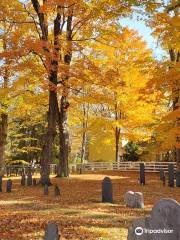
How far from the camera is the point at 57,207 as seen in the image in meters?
12.9

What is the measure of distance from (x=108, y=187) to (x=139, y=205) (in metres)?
1.76

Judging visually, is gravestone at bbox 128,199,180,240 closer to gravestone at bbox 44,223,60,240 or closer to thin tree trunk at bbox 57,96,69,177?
gravestone at bbox 44,223,60,240

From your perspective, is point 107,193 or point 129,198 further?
point 107,193

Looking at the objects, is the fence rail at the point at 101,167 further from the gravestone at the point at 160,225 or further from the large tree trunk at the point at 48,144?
the gravestone at the point at 160,225

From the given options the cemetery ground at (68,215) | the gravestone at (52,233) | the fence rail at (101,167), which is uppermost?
the fence rail at (101,167)

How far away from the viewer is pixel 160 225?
22.0ft

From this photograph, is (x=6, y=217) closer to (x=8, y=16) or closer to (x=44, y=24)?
(x=44, y=24)

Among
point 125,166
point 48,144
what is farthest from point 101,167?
point 48,144

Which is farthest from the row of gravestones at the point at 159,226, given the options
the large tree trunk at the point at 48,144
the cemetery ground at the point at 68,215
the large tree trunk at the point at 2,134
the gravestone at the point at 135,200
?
the large tree trunk at the point at 2,134

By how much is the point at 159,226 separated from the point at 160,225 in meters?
0.02

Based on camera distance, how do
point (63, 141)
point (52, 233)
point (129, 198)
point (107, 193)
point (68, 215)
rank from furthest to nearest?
point (63, 141) → point (107, 193) → point (129, 198) → point (68, 215) → point (52, 233)

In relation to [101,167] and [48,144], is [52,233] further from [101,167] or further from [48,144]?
[101,167]

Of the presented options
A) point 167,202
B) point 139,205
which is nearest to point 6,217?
point 139,205

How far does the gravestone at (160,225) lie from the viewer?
665cm
